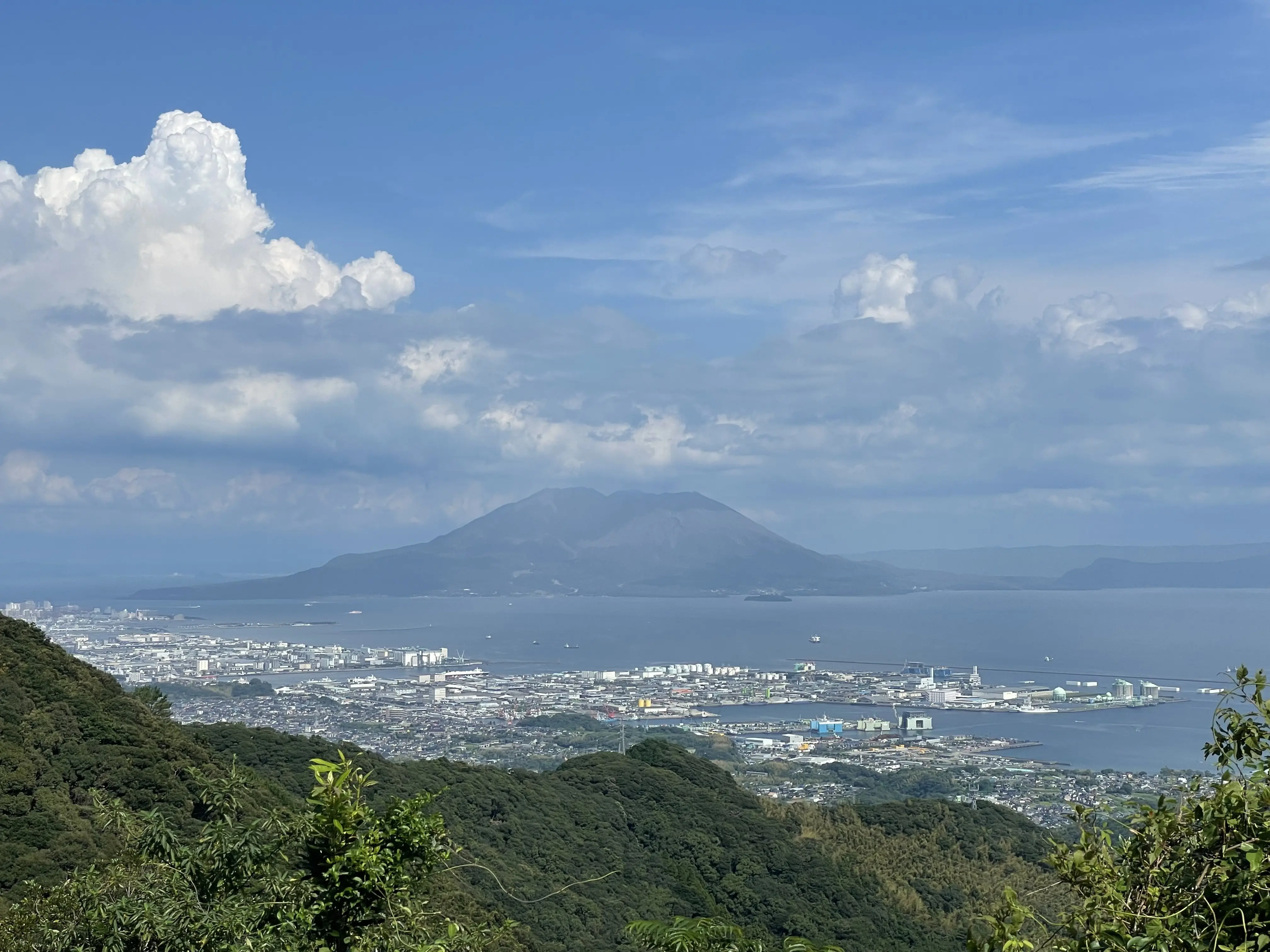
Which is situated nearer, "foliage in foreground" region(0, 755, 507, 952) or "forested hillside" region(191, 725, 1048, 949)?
"foliage in foreground" region(0, 755, 507, 952)

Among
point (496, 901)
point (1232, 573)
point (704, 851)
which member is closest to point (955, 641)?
point (1232, 573)

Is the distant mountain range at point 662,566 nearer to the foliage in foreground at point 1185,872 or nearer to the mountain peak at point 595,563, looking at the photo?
the mountain peak at point 595,563

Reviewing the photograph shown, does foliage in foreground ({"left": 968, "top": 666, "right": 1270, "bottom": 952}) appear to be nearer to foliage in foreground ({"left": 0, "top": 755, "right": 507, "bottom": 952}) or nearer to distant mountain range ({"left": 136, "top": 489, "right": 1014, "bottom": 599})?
foliage in foreground ({"left": 0, "top": 755, "right": 507, "bottom": 952})

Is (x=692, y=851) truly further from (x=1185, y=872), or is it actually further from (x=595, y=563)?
(x=595, y=563)

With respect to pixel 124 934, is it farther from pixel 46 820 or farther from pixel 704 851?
pixel 704 851

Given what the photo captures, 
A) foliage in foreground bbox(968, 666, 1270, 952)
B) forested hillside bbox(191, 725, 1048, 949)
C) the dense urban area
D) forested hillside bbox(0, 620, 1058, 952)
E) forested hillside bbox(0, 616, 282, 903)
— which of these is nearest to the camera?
foliage in foreground bbox(968, 666, 1270, 952)

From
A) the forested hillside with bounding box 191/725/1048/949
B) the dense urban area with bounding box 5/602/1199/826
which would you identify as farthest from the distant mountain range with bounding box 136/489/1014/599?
the forested hillside with bounding box 191/725/1048/949
